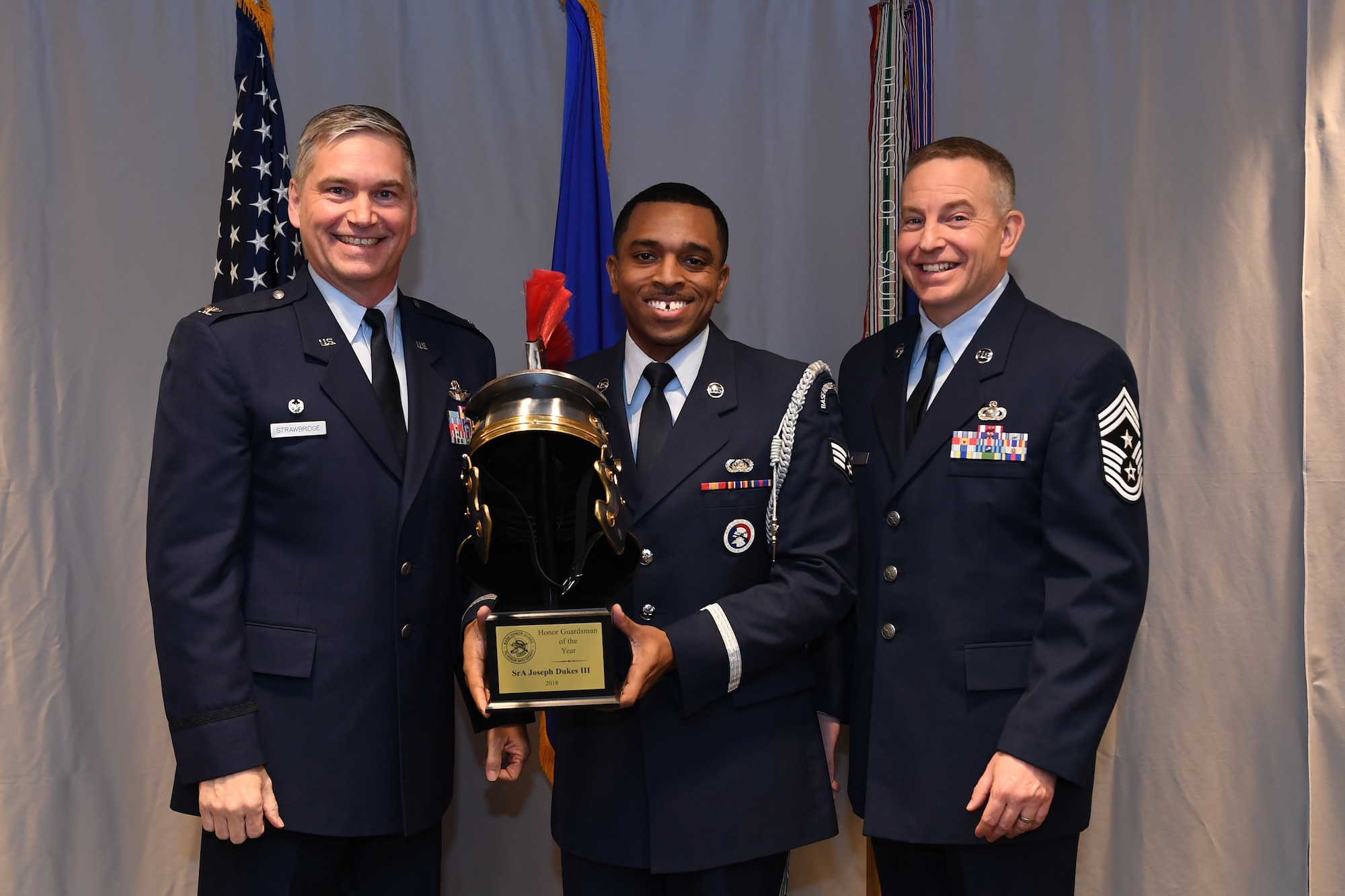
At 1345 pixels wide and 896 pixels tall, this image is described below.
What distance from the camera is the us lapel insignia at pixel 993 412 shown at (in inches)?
80.0

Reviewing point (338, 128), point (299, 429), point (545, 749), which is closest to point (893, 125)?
point (338, 128)

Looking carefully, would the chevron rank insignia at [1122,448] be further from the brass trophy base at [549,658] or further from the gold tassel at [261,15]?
the gold tassel at [261,15]

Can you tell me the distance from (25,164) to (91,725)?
1554 millimetres

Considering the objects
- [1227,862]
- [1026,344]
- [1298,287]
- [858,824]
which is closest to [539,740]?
[858,824]

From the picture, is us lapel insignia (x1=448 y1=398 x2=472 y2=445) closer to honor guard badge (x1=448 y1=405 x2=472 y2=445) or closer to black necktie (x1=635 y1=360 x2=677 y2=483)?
honor guard badge (x1=448 y1=405 x2=472 y2=445)

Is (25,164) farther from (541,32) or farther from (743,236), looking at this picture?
(743,236)

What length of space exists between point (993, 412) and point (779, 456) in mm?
423

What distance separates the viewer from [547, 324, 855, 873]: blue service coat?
1918 mm

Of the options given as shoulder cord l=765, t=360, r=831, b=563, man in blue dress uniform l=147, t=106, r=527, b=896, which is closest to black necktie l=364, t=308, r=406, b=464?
man in blue dress uniform l=147, t=106, r=527, b=896

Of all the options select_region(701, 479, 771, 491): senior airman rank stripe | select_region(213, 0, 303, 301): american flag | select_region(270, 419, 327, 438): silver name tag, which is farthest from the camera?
select_region(213, 0, 303, 301): american flag

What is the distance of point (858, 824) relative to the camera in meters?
3.17

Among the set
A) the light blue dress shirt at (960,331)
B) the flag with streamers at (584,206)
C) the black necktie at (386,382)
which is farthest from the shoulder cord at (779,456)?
the flag with streamers at (584,206)

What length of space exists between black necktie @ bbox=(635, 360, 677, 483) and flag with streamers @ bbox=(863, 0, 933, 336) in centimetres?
104

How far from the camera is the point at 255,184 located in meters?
2.79
